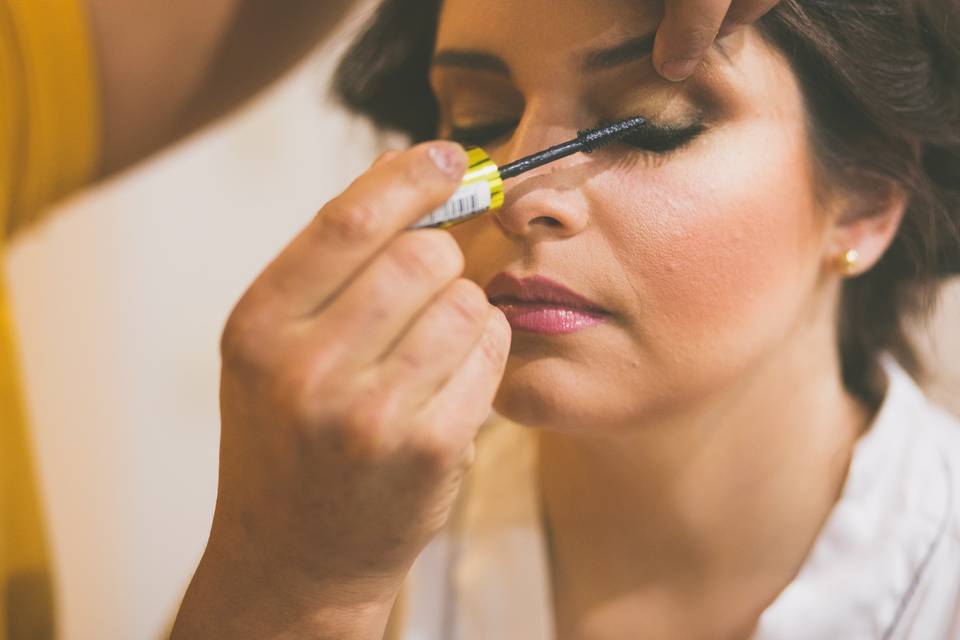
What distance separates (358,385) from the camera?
0.51 m

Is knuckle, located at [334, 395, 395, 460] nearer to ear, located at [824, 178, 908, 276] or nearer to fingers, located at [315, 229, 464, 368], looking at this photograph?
fingers, located at [315, 229, 464, 368]

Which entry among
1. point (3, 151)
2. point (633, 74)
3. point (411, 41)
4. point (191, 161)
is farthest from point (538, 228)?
point (191, 161)

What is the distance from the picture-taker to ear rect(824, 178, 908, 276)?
833 mm

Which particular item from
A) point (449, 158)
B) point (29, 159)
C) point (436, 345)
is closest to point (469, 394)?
point (436, 345)

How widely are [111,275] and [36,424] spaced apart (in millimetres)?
281

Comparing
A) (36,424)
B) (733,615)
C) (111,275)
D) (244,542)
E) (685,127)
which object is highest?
(685,127)

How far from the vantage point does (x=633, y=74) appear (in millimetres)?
696

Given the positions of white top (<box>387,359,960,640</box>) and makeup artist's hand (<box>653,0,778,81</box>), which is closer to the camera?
Answer: makeup artist's hand (<box>653,0,778,81</box>)

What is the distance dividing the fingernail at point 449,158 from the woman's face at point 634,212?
0.48 feet

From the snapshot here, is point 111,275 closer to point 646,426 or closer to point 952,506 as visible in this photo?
point 646,426

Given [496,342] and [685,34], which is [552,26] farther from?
[496,342]

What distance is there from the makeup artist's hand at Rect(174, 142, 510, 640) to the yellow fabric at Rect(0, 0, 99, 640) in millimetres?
357

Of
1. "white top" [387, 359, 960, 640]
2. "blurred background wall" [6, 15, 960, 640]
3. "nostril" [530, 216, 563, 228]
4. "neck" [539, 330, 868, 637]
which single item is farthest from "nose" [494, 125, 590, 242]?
→ "blurred background wall" [6, 15, 960, 640]

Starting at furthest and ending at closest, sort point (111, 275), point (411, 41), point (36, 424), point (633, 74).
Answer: point (111, 275) < point (36, 424) < point (411, 41) < point (633, 74)
